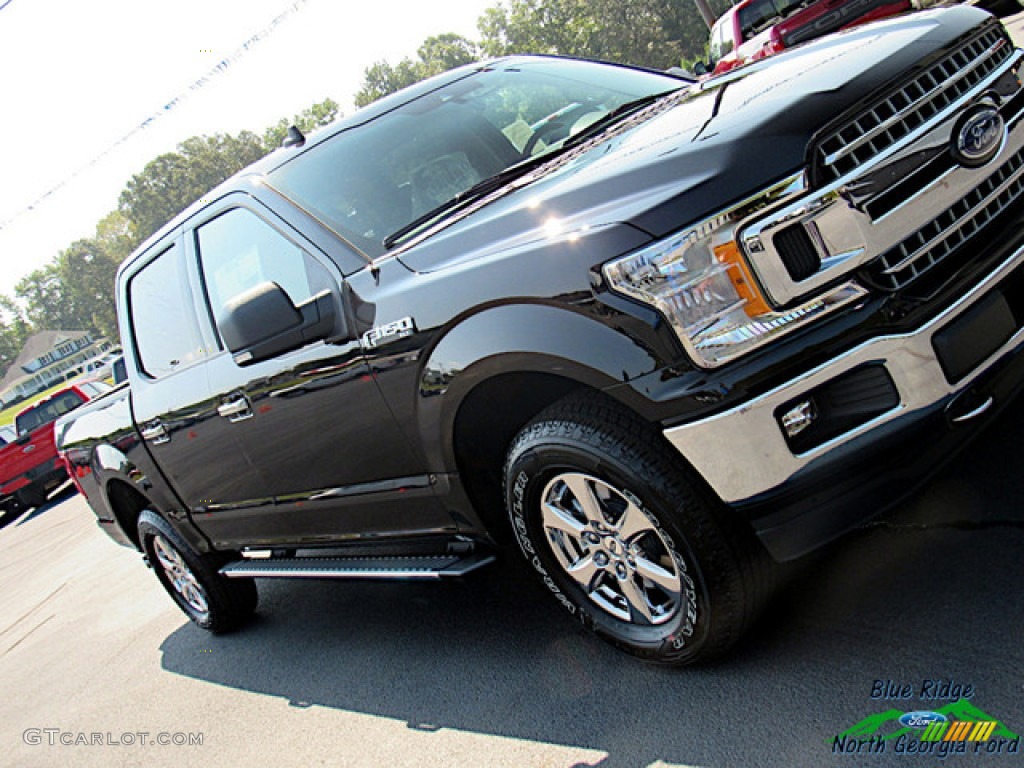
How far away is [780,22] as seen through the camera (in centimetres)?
1073

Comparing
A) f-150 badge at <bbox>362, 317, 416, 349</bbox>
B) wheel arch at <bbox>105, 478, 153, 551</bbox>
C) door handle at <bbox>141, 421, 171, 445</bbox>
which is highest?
f-150 badge at <bbox>362, 317, 416, 349</bbox>

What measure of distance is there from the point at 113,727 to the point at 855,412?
12.2ft

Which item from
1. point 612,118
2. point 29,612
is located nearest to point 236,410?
point 612,118

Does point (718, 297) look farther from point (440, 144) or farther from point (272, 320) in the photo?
point (440, 144)

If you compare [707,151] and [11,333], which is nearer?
[707,151]

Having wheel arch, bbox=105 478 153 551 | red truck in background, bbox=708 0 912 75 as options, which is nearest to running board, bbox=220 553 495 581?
wheel arch, bbox=105 478 153 551

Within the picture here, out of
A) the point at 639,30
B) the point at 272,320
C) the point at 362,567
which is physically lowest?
the point at 362,567

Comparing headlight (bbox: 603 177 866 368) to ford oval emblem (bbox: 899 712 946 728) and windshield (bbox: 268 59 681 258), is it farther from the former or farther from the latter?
windshield (bbox: 268 59 681 258)

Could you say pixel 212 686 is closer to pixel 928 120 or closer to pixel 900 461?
pixel 900 461

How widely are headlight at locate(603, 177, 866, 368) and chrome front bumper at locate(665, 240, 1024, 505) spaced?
13 centimetres

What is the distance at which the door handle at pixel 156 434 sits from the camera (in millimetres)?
4352

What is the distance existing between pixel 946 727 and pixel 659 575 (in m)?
0.80

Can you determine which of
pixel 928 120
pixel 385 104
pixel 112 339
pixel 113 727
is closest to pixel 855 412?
pixel 928 120

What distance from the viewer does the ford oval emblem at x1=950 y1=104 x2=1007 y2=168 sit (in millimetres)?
2348
